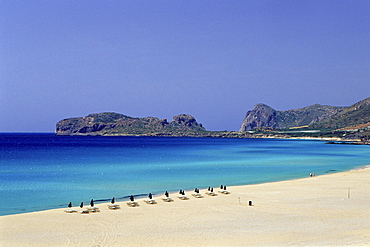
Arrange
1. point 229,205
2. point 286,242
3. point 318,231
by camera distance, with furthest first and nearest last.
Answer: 1. point 229,205
2. point 318,231
3. point 286,242

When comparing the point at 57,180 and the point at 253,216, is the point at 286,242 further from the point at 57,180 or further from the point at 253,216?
the point at 57,180

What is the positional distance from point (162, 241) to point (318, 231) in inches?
320

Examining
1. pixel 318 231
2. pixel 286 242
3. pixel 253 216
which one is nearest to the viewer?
pixel 286 242

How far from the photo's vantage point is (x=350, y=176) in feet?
148

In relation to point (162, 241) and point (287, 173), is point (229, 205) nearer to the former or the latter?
point (162, 241)

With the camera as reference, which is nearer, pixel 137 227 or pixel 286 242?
pixel 286 242

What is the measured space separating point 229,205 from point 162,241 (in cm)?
1025

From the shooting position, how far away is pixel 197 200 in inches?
1187

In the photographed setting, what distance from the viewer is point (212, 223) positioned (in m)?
22.5

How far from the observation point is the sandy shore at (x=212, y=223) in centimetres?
1871

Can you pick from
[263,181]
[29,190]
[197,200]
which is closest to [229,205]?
[197,200]

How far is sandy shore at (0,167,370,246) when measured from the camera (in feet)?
61.4

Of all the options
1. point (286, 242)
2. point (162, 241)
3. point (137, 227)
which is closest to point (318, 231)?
point (286, 242)

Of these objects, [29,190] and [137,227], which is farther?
[29,190]
